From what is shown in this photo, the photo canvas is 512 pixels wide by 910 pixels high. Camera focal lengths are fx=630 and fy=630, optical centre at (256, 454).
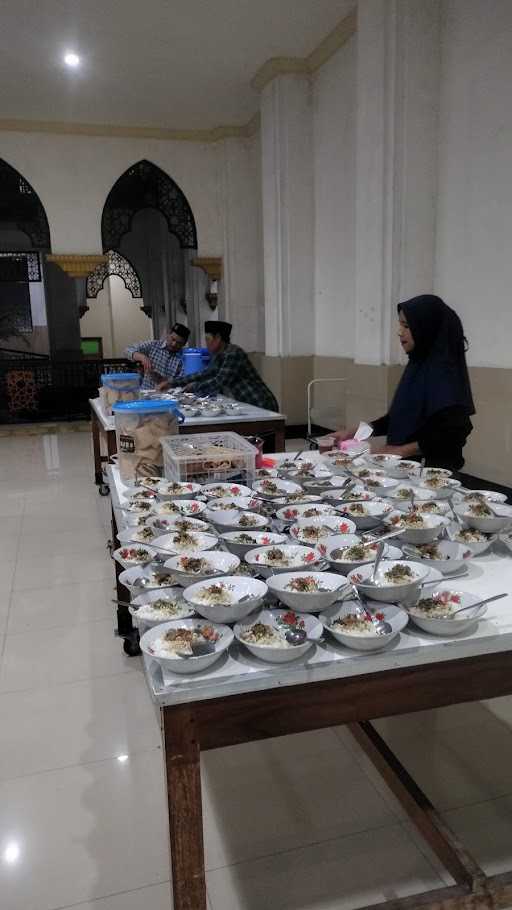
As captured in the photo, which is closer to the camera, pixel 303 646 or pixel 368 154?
pixel 303 646

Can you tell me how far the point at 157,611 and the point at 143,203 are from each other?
28.3ft

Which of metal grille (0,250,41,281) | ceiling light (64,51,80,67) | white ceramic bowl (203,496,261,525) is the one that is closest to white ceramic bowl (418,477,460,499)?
white ceramic bowl (203,496,261,525)

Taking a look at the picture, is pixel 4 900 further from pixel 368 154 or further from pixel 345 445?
pixel 368 154

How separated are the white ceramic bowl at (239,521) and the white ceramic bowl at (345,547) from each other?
0.19 metres

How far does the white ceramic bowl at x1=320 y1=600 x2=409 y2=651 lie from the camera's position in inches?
39.4

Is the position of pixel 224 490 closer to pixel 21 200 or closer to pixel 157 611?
pixel 157 611

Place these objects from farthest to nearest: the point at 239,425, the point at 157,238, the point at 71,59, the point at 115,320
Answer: the point at 115,320
the point at 157,238
the point at 71,59
the point at 239,425

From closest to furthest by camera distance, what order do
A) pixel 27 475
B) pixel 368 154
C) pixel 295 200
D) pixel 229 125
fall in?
pixel 368 154, pixel 27 475, pixel 295 200, pixel 229 125

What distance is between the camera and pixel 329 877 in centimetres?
149

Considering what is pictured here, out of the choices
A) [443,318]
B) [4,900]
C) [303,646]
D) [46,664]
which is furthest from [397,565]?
[46,664]

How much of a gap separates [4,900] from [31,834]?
196mm

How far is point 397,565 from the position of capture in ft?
4.02

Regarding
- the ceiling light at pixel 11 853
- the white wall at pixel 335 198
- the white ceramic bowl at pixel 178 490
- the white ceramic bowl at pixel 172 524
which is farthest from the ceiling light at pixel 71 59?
the ceiling light at pixel 11 853

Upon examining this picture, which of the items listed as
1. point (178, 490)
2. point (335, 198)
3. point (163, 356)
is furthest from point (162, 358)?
point (178, 490)
